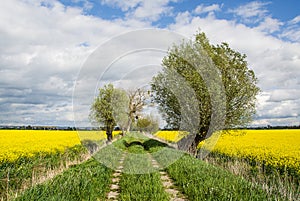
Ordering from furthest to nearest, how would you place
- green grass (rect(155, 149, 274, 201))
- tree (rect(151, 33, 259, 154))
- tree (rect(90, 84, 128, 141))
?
tree (rect(90, 84, 128, 141)) → tree (rect(151, 33, 259, 154)) → green grass (rect(155, 149, 274, 201))

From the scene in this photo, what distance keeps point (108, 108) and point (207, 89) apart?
26582 mm

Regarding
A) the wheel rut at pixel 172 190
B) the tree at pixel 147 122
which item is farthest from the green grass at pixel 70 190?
the tree at pixel 147 122

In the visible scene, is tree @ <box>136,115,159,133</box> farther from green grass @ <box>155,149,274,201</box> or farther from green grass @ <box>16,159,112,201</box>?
green grass @ <box>16,159,112,201</box>

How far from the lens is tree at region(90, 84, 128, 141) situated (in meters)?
45.3

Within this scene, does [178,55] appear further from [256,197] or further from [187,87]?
[256,197]

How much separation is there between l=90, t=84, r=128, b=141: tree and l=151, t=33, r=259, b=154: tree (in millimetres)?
21952

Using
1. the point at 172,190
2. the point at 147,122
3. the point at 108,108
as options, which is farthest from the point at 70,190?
the point at 147,122

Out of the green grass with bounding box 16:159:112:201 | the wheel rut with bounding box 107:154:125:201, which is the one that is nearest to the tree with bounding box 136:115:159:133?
the wheel rut with bounding box 107:154:125:201

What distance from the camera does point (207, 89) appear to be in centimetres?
2220

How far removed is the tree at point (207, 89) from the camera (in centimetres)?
2242

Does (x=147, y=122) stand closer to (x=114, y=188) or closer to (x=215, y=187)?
(x=114, y=188)

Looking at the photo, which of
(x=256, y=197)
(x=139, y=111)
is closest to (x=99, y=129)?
(x=139, y=111)

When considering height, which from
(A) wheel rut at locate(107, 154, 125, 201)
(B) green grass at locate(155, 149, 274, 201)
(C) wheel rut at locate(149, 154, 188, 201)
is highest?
(B) green grass at locate(155, 149, 274, 201)

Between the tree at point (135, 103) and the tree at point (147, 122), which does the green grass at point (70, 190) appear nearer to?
the tree at point (135, 103)
